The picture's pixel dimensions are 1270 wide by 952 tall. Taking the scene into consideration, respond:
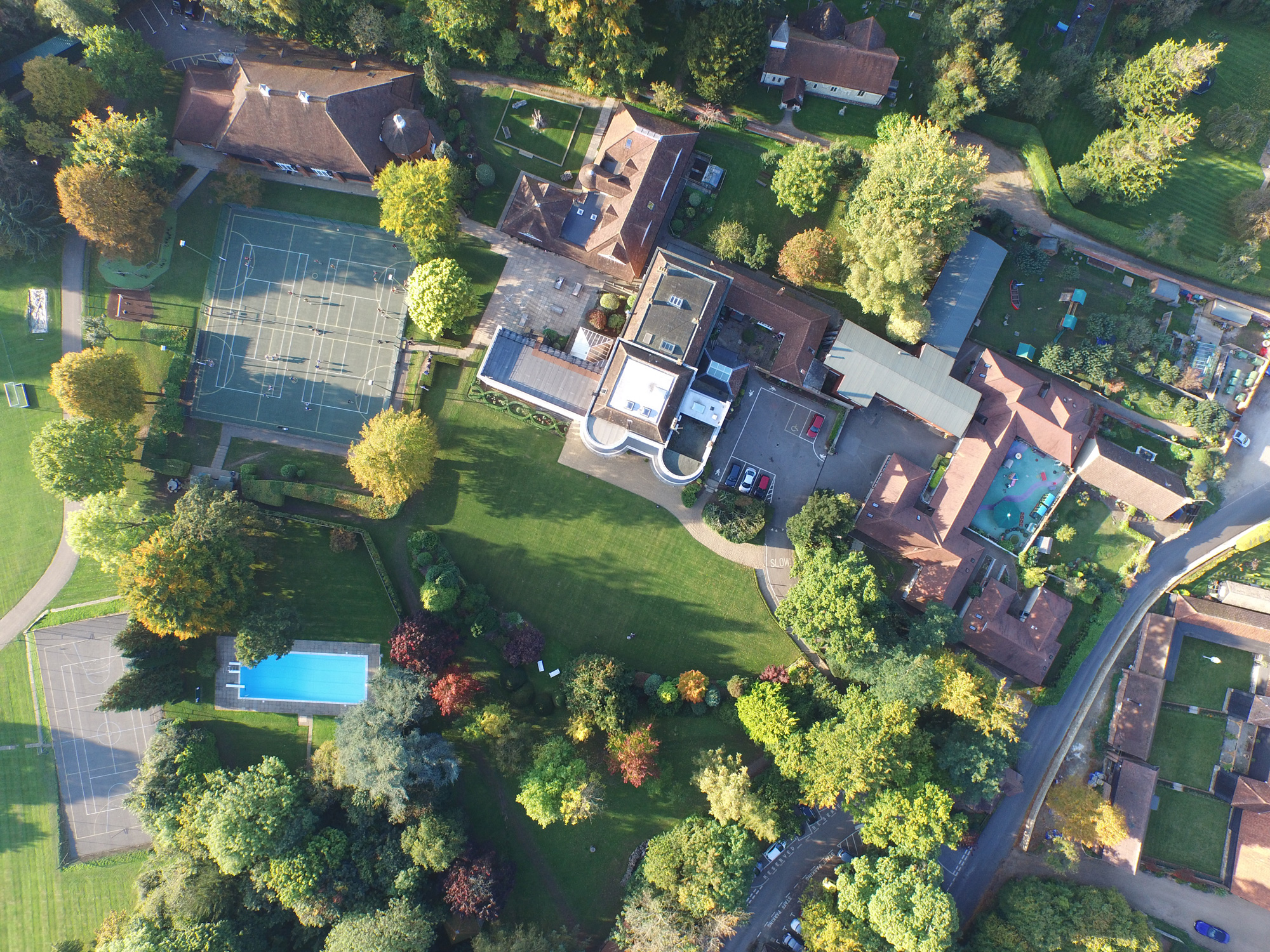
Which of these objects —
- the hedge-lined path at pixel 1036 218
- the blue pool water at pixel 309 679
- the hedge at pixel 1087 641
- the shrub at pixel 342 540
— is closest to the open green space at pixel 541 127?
the hedge-lined path at pixel 1036 218

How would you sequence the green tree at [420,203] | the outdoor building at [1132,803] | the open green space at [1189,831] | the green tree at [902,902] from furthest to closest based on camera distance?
the open green space at [1189,831] → the outdoor building at [1132,803] → the green tree at [420,203] → the green tree at [902,902]

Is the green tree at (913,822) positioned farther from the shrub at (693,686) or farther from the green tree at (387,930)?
the green tree at (387,930)

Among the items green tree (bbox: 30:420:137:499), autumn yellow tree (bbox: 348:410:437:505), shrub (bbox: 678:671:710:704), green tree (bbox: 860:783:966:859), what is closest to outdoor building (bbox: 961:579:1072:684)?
green tree (bbox: 860:783:966:859)

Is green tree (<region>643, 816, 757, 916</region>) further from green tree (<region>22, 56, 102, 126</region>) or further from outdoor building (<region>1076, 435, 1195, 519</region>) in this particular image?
green tree (<region>22, 56, 102, 126</region>)

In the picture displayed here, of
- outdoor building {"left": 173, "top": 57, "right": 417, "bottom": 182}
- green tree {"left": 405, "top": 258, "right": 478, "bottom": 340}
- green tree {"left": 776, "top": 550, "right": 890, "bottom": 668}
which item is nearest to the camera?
green tree {"left": 776, "top": 550, "right": 890, "bottom": 668}

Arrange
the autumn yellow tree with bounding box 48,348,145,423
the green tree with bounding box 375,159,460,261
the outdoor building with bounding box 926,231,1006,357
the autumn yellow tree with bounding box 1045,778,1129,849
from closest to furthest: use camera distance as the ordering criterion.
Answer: the autumn yellow tree with bounding box 48,348,145,423
the green tree with bounding box 375,159,460,261
the autumn yellow tree with bounding box 1045,778,1129,849
the outdoor building with bounding box 926,231,1006,357

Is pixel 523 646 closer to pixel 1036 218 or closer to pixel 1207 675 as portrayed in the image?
pixel 1036 218
